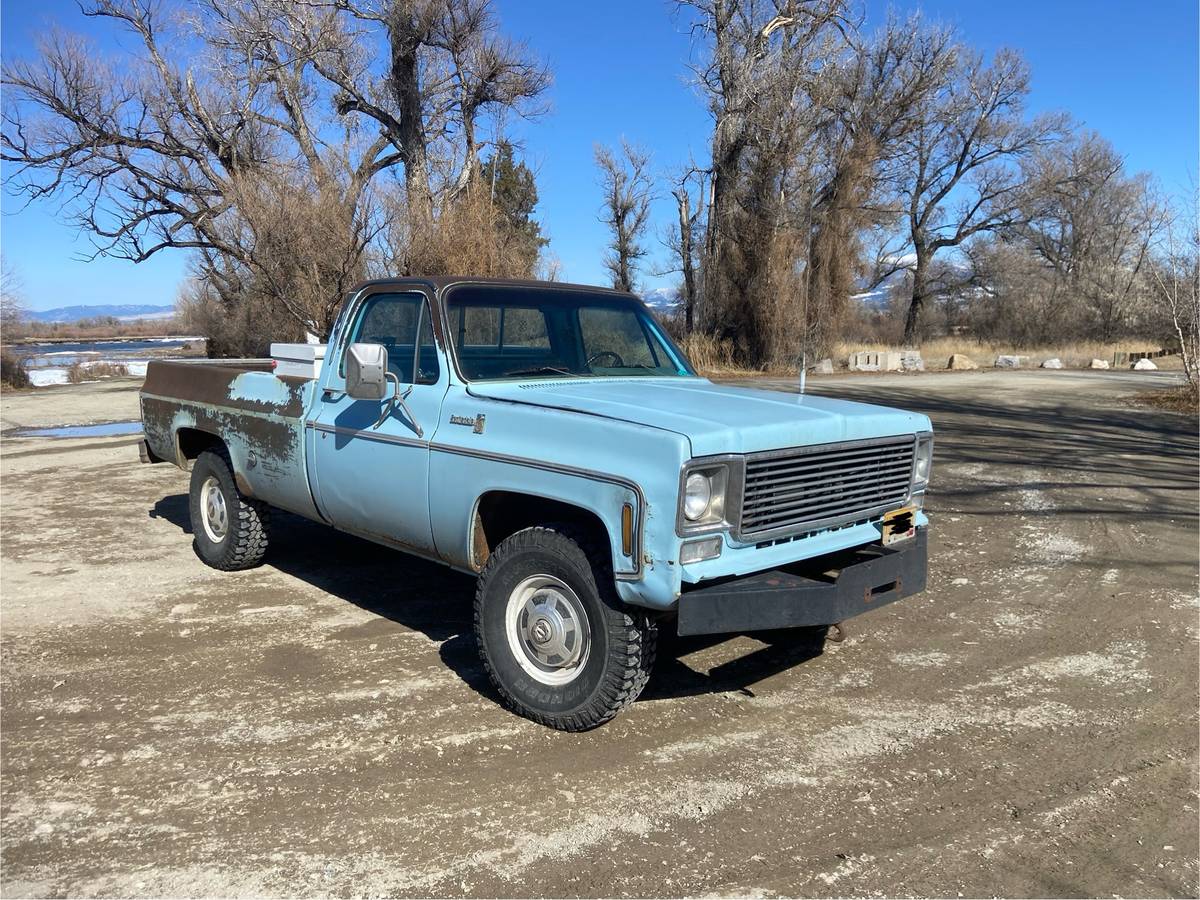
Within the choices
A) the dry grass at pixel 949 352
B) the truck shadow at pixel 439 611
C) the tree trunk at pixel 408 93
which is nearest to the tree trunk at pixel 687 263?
the dry grass at pixel 949 352

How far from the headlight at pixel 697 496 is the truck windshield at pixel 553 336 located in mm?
1472

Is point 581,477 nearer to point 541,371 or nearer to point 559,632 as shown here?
point 559,632

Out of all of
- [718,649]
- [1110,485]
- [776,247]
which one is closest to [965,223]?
[776,247]

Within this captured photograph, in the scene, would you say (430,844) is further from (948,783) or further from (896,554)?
(896,554)

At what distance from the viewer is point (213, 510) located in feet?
20.9

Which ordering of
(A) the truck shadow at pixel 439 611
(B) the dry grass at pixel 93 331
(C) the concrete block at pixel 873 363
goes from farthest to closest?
(B) the dry grass at pixel 93 331 → (C) the concrete block at pixel 873 363 → (A) the truck shadow at pixel 439 611

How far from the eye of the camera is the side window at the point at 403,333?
15.2 feet

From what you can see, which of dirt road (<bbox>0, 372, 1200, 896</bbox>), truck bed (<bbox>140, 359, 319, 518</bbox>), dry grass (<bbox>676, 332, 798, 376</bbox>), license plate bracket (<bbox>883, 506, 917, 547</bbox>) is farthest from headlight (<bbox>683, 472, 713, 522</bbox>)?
dry grass (<bbox>676, 332, 798, 376</bbox>)

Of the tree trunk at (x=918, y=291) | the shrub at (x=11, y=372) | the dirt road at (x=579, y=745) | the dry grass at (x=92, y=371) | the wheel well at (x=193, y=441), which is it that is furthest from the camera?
the tree trunk at (x=918, y=291)

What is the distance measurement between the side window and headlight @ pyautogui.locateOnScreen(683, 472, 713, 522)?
1694 mm

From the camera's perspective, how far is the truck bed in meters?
5.36

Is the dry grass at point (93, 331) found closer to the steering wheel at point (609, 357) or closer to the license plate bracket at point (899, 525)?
the steering wheel at point (609, 357)

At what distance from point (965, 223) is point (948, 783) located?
45.6m

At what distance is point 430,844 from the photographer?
306 cm
